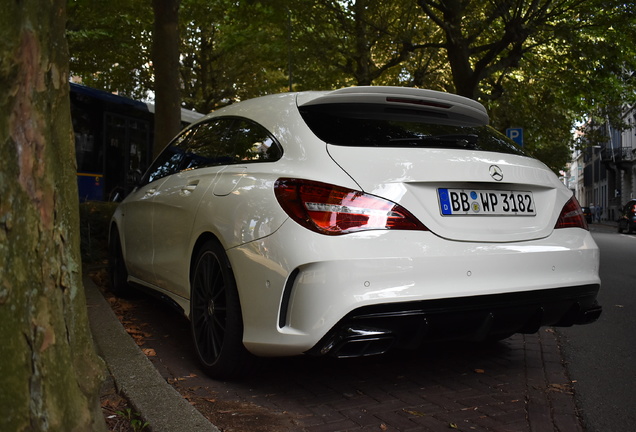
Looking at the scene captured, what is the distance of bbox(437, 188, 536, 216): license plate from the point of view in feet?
11.8

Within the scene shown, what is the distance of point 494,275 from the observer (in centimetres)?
359

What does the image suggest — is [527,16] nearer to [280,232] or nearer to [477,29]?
[477,29]

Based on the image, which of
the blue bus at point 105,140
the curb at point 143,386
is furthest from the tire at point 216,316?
the blue bus at point 105,140

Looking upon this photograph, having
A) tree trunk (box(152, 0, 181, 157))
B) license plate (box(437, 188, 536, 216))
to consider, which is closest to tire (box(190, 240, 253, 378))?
license plate (box(437, 188, 536, 216))

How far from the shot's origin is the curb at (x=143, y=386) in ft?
10.1

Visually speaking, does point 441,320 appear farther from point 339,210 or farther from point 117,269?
point 117,269

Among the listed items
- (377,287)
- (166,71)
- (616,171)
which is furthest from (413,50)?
(616,171)

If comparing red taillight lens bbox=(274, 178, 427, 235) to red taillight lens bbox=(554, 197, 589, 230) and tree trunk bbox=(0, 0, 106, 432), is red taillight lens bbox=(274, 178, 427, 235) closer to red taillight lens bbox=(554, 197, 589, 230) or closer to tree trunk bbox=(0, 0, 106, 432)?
red taillight lens bbox=(554, 197, 589, 230)

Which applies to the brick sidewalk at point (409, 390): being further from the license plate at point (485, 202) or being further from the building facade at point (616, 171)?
the building facade at point (616, 171)

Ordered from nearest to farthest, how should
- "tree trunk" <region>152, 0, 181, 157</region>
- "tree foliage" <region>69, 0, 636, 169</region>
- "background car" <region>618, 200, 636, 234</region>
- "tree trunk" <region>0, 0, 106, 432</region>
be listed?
"tree trunk" <region>0, 0, 106, 432</region>, "tree trunk" <region>152, 0, 181, 157</region>, "tree foliage" <region>69, 0, 636, 169</region>, "background car" <region>618, 200, 636, 234</region>

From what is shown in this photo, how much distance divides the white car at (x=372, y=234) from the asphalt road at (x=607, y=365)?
1.54 ft

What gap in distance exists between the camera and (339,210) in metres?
3.35

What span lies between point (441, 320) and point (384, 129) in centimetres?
102

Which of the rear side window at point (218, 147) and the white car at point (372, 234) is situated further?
the rear side window at point (218, 147)
